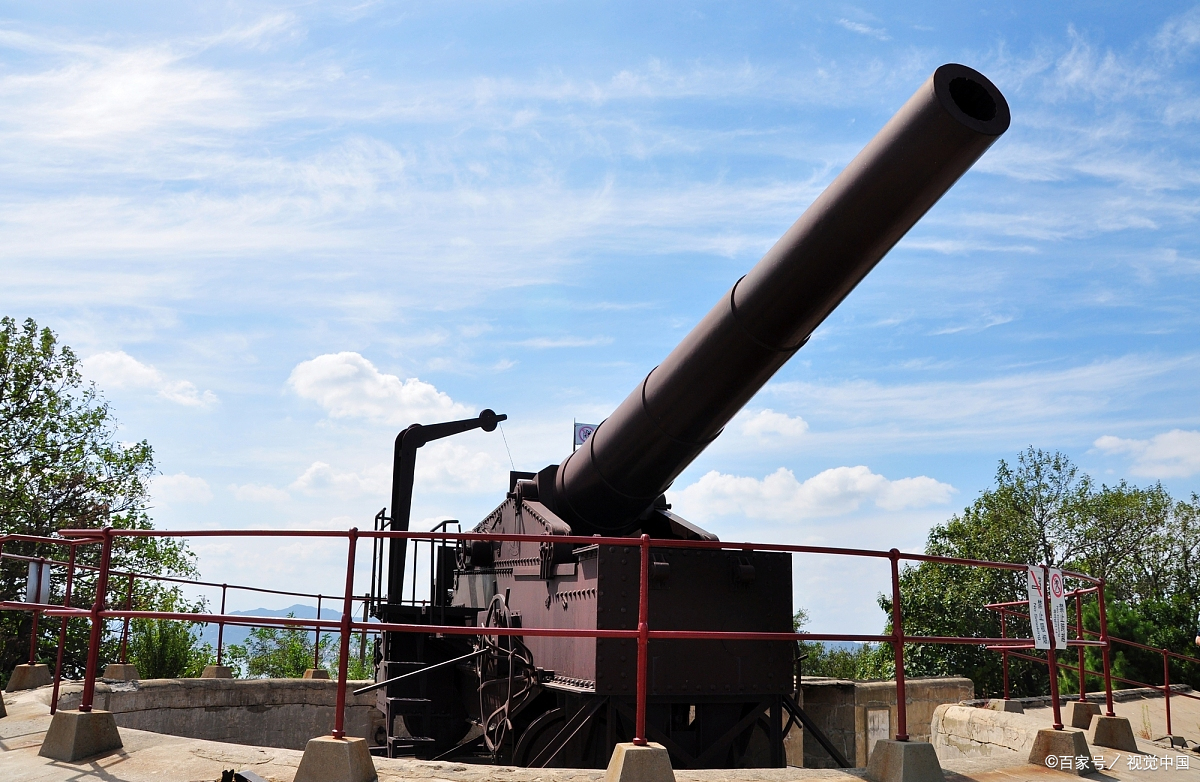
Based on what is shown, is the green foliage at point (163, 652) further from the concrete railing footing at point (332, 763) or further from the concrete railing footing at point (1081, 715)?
the concrete railing footing at point (1081, 715)

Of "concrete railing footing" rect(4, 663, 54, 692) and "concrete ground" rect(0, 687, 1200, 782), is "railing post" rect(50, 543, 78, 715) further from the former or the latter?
"concrete railing footing" rect(4, 663, 54, 692)

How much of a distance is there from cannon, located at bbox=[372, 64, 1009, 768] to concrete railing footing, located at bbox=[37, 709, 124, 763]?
2.32 metres

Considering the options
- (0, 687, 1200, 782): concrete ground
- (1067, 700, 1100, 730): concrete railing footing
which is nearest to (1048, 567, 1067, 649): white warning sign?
(0, 687, 1200, 782): concrete ground

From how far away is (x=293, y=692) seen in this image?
35.3 ft

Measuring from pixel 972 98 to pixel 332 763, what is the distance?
4.22 meters

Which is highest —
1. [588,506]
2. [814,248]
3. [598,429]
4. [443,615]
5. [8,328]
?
[8,328]

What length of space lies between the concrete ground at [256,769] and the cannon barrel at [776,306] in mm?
2438

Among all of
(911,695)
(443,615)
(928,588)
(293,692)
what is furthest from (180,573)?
(928,588)

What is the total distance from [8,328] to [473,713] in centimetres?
1481

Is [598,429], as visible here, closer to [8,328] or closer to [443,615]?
[443,615]

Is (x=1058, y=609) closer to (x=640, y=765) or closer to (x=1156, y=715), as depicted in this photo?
(x=640, y=765)

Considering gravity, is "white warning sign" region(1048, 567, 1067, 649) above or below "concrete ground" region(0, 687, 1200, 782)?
above

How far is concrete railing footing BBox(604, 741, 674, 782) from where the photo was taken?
13.5 ft

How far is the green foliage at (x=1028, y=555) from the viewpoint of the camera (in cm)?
2494
